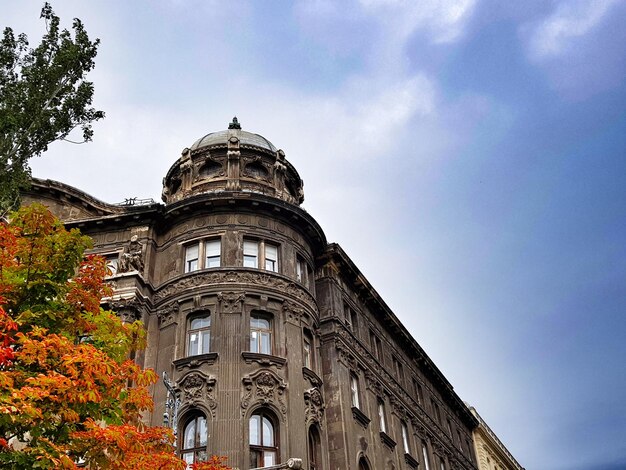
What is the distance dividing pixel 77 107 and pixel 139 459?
10210 mm

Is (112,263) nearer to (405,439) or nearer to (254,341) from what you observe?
(254,341)

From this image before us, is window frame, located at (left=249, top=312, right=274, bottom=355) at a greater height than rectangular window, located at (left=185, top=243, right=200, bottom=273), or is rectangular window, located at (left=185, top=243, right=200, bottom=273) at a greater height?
rectangular window, located at (left=185, top=243, right=200, bottom=273)

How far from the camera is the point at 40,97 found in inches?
724

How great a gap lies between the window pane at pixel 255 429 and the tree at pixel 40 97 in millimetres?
12111

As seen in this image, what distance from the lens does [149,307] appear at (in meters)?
29.5

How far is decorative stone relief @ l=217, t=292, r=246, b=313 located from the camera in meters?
27.8

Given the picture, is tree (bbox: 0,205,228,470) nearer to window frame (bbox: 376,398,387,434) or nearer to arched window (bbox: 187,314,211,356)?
arched window (bbox: 187,314,211,356)

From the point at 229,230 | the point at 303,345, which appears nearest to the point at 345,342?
the point at 303,345

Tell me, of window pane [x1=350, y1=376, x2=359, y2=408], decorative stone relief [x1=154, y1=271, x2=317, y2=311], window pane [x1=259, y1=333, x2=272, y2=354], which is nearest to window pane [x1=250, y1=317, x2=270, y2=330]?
window pane [x1=259, y1=333, x2=272, y2=354]

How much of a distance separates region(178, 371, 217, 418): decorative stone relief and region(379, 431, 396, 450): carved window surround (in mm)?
11167

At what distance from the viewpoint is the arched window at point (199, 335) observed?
27328mm

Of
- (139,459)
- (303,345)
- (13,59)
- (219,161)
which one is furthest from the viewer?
(219,161)

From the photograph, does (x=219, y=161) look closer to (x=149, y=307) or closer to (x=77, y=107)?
(x=149, y=307)

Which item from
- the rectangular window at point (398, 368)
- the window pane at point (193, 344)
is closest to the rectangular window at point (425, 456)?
the rectangular window at point (398, 368)
